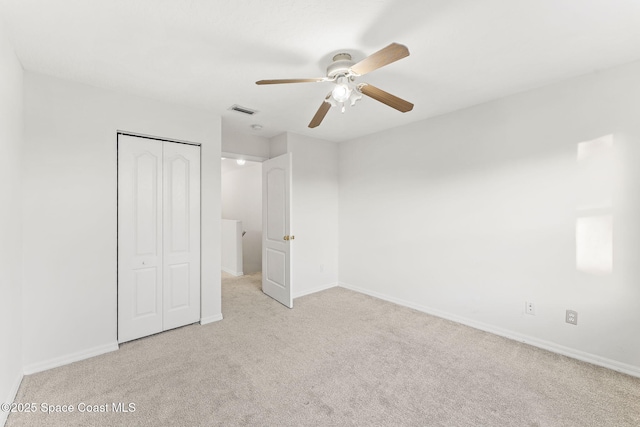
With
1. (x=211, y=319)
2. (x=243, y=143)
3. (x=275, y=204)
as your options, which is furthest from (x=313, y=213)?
(x=211, y=319)

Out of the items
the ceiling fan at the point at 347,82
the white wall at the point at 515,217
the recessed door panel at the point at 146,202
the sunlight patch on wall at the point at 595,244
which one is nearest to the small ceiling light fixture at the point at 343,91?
the ceiling fan at the point at 347,82

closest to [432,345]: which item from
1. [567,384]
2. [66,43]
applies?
[567,384]

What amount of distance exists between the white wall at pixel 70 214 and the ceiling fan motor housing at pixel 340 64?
1952 mm

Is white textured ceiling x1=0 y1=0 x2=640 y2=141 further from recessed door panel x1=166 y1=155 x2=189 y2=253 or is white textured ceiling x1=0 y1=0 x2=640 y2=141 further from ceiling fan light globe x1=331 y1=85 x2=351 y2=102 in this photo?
recessed door panel x1=166 y1=155 x2=189 y2=253

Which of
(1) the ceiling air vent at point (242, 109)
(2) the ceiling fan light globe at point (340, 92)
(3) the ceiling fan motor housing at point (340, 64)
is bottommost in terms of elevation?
(2) the ceiling fan light globe at point (340, 92)

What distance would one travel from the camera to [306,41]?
1839mm

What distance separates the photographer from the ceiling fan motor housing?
1925mm

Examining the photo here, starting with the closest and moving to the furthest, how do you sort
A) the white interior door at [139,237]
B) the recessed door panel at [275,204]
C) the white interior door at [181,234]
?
the white interior door at [139,237] < the white interior door at [181,234] < the recessed door panel at [275,204]

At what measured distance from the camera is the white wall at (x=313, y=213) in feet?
13.4

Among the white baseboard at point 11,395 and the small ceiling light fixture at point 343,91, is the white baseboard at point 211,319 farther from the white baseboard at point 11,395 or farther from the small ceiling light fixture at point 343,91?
the small ceiling light fixture at point 343,91

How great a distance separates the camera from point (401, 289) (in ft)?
12.2

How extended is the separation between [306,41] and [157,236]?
7.59 ft

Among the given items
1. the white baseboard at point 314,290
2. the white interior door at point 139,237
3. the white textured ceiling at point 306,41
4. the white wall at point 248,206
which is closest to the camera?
the white textured ceiling at point 306,41

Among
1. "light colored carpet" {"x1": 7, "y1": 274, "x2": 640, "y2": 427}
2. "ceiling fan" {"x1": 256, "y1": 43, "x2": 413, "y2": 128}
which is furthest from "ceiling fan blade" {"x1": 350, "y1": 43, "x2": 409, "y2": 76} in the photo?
"light colored carpet" {"x1": 7, "y1": 274, "x2": 640, "y2": 427}
